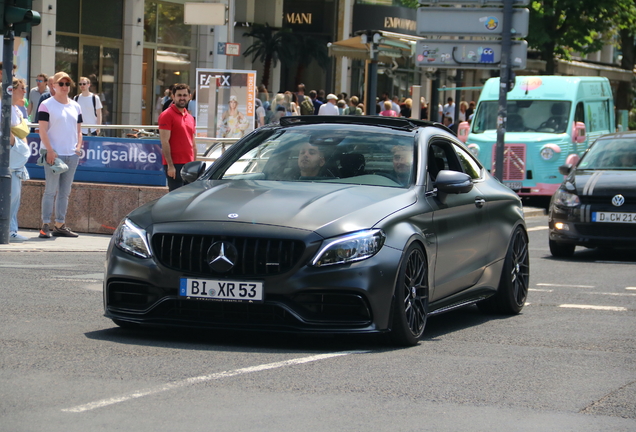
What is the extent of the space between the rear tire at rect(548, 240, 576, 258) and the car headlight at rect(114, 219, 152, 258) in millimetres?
8845

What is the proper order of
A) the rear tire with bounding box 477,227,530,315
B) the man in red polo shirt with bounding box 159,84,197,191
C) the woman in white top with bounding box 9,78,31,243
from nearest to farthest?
1. the rear tire with bounding box 477,227,530,315
2. the man in red polo shirt with bounding box 159,84,197,191
3. the woman in white top with bounding box 9,78,31,243

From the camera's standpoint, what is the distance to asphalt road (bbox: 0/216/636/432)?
17.5ft

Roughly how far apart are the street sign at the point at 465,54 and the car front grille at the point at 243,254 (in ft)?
48.9

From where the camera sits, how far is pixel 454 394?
6016 millimetres

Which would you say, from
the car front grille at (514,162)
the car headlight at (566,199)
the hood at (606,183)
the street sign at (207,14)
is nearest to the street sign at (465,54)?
the car front grille at (514,162)

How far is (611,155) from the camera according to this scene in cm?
1598

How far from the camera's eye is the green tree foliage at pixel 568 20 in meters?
42.3

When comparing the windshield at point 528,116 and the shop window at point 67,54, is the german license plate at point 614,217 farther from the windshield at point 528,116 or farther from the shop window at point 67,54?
the shop window at point 67,54

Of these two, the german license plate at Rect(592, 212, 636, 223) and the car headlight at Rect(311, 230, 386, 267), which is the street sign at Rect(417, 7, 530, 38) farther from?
the car headlight at Rect(311, 230, 386, 267)

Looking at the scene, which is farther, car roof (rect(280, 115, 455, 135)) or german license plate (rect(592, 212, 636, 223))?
german license plate (rect(592, 212, 636, 223))

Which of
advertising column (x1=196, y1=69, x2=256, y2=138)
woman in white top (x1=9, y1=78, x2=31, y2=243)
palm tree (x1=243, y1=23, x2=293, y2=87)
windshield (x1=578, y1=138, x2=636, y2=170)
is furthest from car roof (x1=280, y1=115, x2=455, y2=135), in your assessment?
palm tree (x1=243, y1=23, x2=293, y2=87)

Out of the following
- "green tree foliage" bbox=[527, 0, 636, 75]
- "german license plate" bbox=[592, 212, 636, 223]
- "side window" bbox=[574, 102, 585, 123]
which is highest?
"green tree foliage" bbox=[527, 0, 636, 75]

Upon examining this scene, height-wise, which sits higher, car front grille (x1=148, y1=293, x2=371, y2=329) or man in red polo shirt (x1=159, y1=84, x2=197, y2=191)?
man in red polo shirt (x1=159, y1=84, x2=197, y2=191)

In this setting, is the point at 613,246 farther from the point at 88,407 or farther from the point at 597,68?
the point at 597,68
